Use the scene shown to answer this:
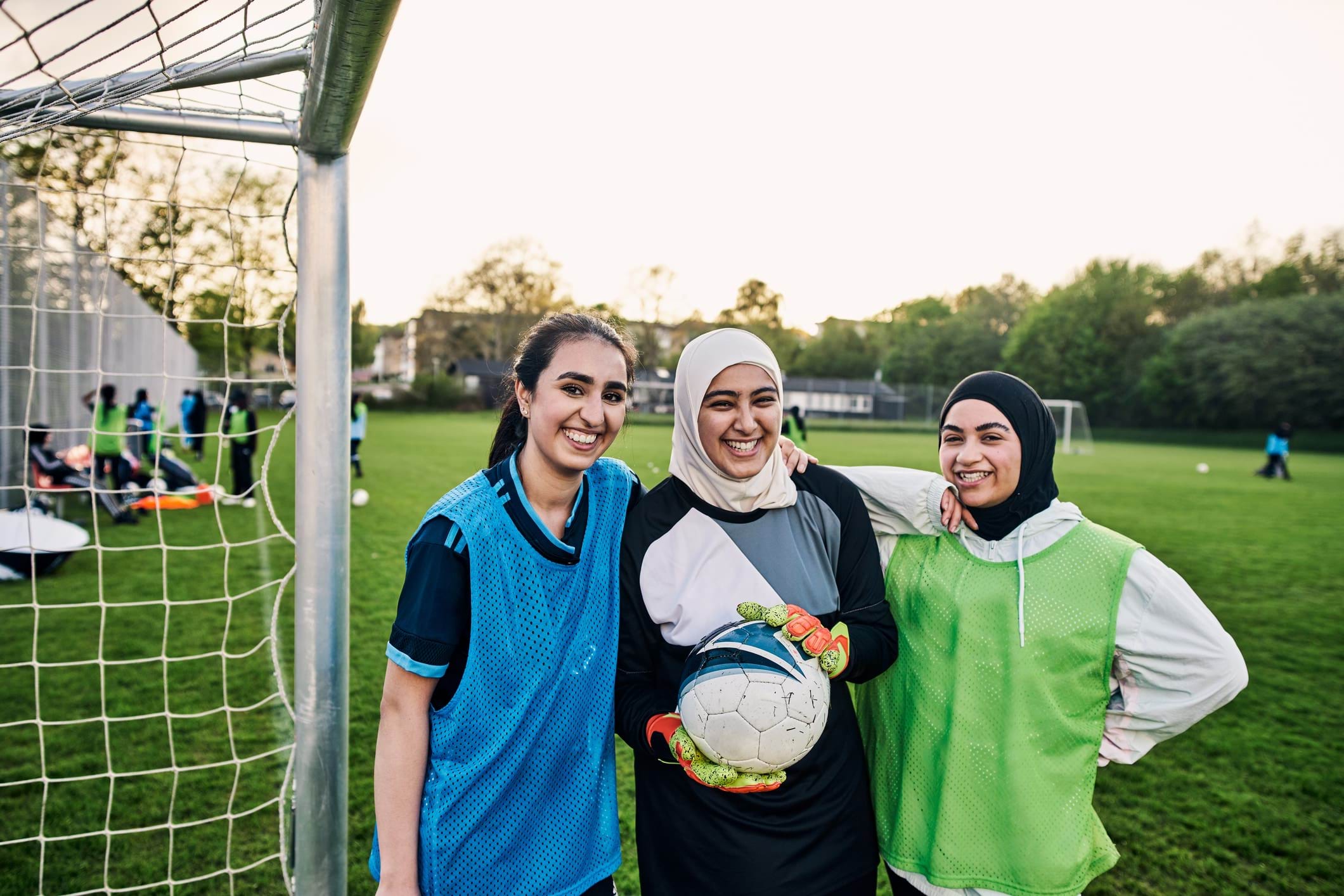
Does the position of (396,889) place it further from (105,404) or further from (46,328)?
(46,328)

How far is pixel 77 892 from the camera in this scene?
2.99m

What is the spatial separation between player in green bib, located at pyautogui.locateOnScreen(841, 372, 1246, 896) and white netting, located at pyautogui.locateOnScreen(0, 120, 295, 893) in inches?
76.3

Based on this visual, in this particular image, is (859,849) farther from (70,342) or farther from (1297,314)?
(1297,314)

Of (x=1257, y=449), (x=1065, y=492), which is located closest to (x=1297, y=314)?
(x=1257, y=449)

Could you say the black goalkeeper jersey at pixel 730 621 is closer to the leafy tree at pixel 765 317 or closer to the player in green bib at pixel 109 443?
the player in green bib at pixel 109 443

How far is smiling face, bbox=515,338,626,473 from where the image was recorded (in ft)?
6.34

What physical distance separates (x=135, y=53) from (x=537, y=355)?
53.0 inches

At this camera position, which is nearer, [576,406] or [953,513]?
[576,406]

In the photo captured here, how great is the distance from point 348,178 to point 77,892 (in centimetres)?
296

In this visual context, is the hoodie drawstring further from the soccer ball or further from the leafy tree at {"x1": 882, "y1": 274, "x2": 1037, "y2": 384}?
the leafy tree at {"x1": 882, "y1": 274, "x2": 1037, "y2": 384}

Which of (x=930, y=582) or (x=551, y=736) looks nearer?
(x=551, y=736)

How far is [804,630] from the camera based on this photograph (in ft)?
5.57

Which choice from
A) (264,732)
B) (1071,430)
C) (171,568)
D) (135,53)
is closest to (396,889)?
(135,53)

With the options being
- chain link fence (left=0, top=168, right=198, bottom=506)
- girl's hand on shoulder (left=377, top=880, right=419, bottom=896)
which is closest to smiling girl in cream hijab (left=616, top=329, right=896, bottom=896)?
girl's hand on shoulder (left=377, top=880, right=419, bottom=896)
